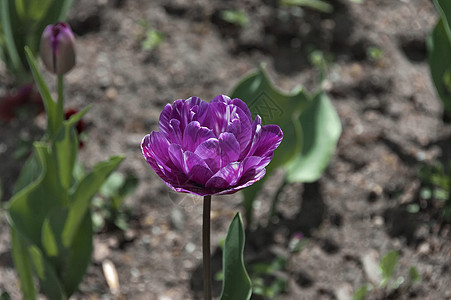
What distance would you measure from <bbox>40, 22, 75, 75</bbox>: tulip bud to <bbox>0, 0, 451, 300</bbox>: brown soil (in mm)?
636

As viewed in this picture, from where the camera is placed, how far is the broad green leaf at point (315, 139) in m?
1.90

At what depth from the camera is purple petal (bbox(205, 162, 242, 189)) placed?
927mm

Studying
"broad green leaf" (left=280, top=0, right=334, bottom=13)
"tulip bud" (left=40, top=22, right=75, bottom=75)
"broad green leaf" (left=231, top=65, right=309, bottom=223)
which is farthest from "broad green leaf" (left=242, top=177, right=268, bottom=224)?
"broad green leaf" (left=280, top=0, right=334, bottom=13)

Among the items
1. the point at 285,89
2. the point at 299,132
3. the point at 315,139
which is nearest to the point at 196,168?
the point at 299,132

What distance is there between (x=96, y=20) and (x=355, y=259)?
135 cm

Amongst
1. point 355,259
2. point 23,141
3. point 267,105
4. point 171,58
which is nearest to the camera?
point 267,105

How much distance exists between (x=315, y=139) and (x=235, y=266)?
29.1 inches

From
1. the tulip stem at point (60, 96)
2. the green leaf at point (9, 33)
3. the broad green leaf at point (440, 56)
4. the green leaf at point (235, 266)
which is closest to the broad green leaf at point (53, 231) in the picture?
the tulip stem at point (60, 96)

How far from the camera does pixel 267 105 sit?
5.02 ft

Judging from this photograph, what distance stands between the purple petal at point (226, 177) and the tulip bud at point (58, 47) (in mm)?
648

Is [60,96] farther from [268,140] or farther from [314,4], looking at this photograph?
[314,4]

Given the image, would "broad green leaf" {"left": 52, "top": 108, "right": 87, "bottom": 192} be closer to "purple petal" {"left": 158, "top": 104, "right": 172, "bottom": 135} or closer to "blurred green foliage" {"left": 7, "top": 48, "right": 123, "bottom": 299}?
"blurred green foliage" {"left": 7, "top": 48, "right": 123, "bottom": 299}

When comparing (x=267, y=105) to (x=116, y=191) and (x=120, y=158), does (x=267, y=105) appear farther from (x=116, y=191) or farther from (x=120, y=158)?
(x=116, y=191)

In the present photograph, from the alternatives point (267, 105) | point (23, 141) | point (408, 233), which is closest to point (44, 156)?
point (267, 105)
